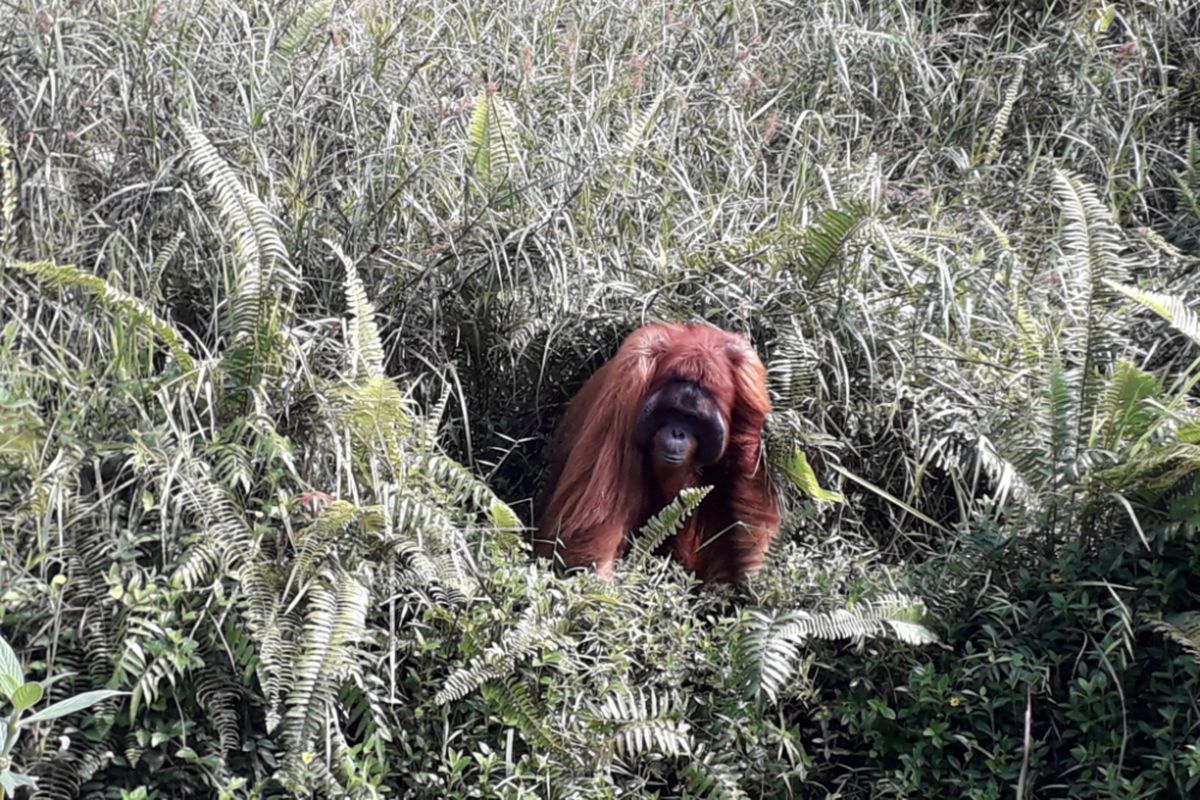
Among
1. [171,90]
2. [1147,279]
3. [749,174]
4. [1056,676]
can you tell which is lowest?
[1056,676]

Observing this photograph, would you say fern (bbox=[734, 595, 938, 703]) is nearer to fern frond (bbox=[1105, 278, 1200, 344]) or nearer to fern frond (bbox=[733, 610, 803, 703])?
fern frond (bbox=[733, 610, 803, 703])

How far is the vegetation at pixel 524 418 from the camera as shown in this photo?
3.06m

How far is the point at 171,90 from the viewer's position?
422 cm

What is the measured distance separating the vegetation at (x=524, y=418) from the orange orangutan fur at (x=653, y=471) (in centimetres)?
14

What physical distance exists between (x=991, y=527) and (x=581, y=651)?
1047 mm

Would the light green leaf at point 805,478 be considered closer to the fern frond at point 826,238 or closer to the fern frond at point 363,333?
the fern frond at point 826,238

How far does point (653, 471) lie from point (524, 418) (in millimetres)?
495

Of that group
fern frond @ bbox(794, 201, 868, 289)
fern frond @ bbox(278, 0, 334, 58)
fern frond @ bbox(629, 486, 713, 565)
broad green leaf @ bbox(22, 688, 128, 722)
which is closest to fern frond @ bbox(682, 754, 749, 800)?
fern frond @ bbox(629, 486, 713, 565)

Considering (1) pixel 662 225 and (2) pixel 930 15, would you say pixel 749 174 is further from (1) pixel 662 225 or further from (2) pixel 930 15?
(2) pixel 930 15

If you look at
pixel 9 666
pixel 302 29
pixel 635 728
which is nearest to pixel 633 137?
pixel 302 29

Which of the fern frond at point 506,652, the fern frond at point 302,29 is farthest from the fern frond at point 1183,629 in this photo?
the fern frond at point 302,29

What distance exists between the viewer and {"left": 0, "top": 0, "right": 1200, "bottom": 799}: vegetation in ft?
10.1

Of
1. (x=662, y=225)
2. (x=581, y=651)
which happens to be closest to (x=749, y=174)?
(x=662, y=225)

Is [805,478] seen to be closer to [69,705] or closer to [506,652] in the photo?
[506,652]
